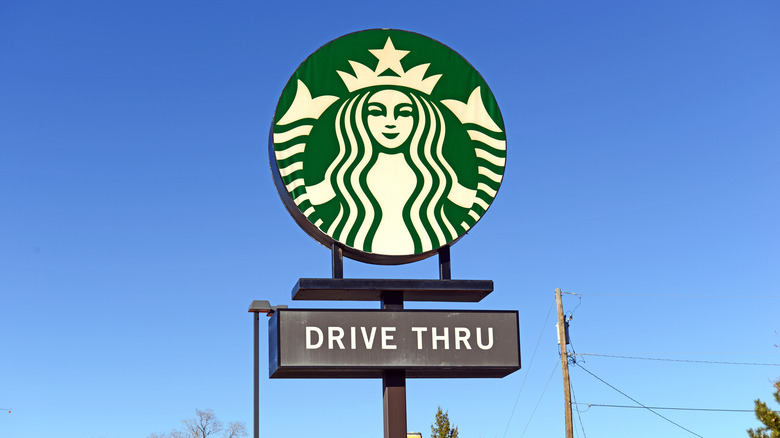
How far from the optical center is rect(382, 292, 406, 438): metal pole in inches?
482

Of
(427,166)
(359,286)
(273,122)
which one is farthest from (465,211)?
(273,122)

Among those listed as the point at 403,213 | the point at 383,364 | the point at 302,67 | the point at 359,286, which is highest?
the point at 302,67

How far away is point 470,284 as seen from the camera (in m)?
12.5

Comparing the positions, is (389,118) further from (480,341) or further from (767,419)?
(767,419)

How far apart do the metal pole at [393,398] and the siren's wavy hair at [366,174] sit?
78 cm

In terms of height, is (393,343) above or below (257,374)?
below

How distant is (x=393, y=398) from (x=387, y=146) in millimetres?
3269

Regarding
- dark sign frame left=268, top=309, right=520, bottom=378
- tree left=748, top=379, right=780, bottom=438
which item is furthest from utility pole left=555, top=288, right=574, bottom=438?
dark sign frame left=268, top=309, right=520, bottom=378

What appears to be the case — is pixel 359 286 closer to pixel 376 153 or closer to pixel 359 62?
pixel 376 153

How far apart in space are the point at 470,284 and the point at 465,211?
965 millimetres

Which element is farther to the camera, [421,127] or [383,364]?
[421,127]

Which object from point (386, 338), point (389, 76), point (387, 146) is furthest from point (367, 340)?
point (389, 76)

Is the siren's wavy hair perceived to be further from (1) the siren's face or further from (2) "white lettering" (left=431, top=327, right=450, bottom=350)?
(2) "white lettering" (left=431, top=327, right=450, bottom=350)

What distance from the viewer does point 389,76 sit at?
1295 cm
